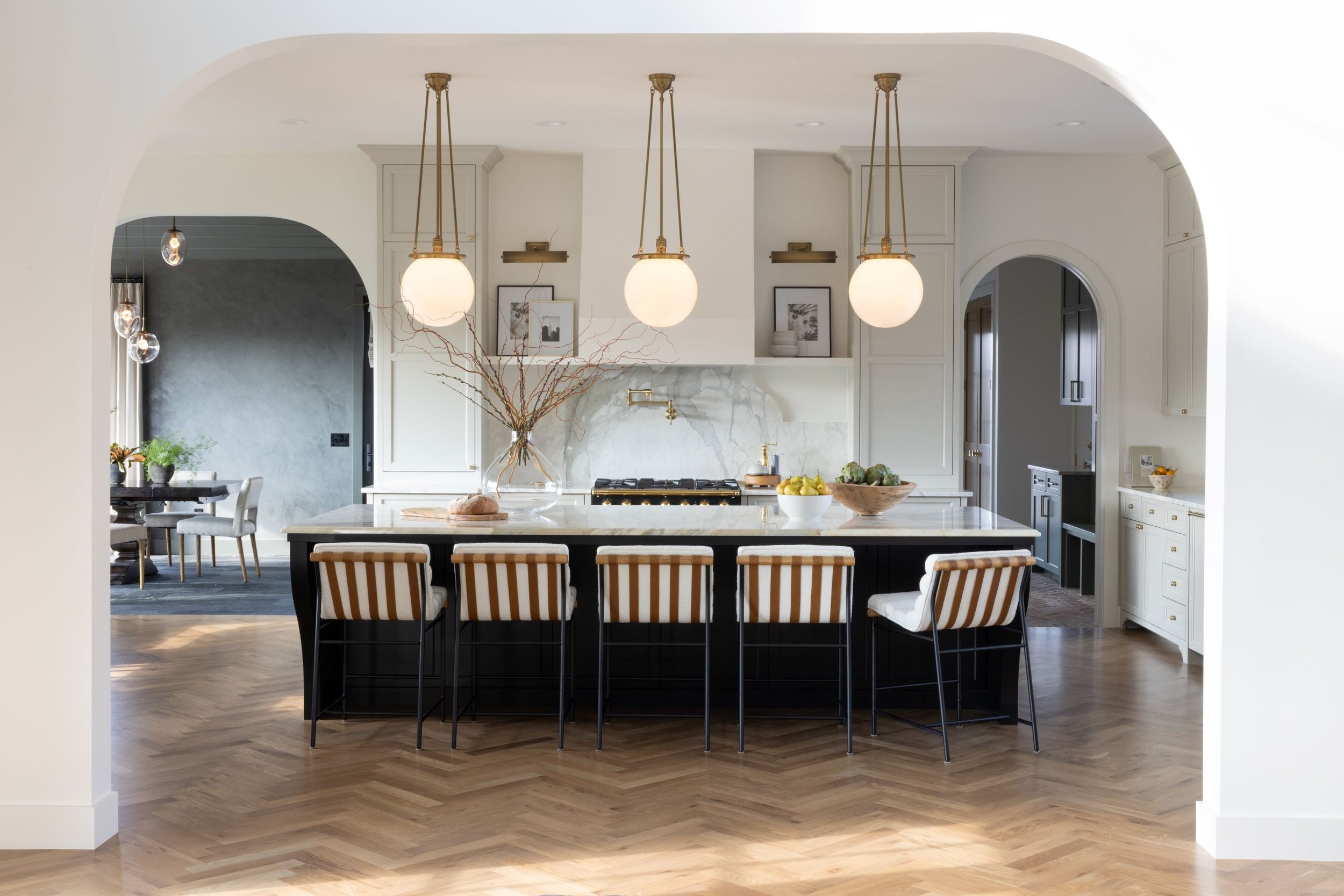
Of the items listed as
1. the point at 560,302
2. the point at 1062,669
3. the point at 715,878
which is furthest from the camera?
the point at 560,302

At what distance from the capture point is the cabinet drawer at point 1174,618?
19.1ft

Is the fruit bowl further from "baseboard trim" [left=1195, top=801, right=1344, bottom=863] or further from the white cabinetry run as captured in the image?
the white cabinetry run

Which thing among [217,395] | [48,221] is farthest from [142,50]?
[217,395]

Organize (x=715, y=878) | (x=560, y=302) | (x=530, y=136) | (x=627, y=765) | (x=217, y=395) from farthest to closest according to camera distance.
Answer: (x=217, y=395)
(x=560, y=302)
(x=530, y=136)
(x=627, y=765)
(x=715, y=878)

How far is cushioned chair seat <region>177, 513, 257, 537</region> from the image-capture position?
8.33m

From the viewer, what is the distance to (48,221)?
322cm

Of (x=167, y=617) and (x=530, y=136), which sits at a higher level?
(x=530, y=136)

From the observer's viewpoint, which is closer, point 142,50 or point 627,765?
point 142,50

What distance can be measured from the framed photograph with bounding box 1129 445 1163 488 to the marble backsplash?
172 centimetres

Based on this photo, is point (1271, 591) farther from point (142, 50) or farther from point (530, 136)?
point (530, 136)

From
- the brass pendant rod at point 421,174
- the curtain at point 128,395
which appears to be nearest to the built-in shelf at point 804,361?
the brass pendant rod at point 421,174

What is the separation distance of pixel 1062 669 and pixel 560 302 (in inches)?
143

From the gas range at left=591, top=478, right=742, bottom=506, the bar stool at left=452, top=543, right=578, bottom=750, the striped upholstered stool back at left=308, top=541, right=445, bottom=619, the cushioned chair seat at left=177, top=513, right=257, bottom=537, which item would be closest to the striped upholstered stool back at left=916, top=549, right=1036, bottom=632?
the bar stool at left=452, top=543, right=578, bottom=750

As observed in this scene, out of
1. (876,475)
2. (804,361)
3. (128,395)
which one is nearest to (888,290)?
(876,475)
